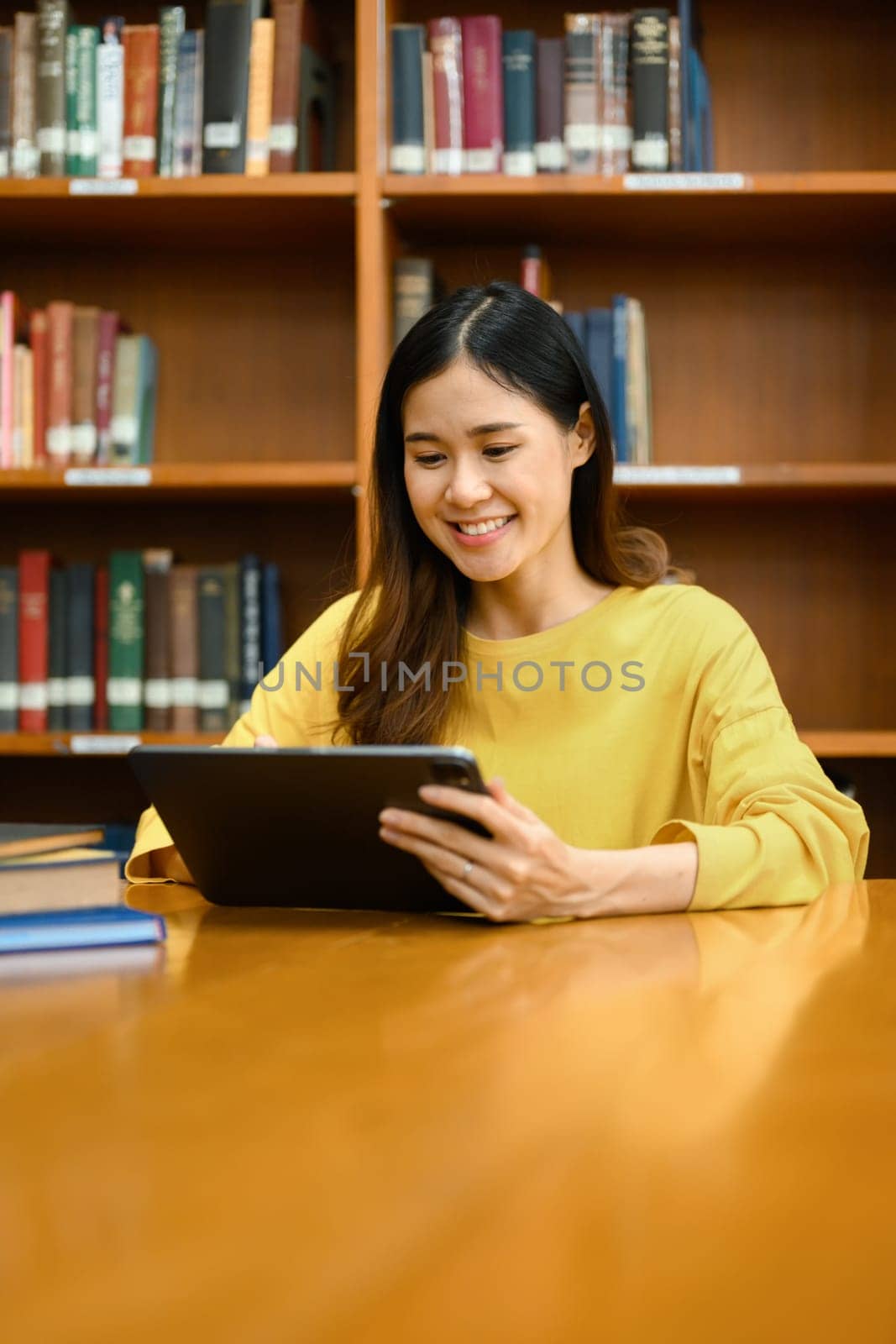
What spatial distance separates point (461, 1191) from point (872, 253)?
7.78 ft

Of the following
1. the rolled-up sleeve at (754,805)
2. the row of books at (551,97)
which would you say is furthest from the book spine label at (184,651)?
the rolled-up sleeve at (754,805)

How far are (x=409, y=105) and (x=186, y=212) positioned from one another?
417 mm

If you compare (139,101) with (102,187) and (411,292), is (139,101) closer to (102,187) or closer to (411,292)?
(102,187)

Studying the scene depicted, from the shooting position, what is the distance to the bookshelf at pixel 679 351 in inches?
94.7

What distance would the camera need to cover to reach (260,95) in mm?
2188

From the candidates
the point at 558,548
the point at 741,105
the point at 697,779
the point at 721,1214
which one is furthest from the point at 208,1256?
the point at 741,105

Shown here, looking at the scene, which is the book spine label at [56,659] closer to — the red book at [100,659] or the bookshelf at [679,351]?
the red book at [100,659]

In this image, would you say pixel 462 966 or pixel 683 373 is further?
pixel 683 373

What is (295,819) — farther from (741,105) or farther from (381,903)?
(741,105)

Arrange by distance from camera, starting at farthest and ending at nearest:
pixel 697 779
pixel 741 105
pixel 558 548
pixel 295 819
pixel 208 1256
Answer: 1. pixel 741 105
2. pixel 558 548
3. pixel 697 779
4. pixel 295 819
5. pixel 208 1256

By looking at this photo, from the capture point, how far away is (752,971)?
0.75m

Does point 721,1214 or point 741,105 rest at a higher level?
point 741,105

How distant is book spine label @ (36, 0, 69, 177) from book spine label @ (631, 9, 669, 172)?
933 mm

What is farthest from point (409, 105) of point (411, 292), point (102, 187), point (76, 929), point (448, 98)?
point (76, 929)
